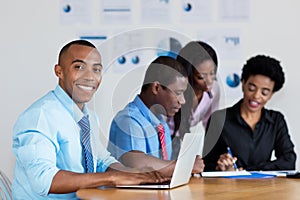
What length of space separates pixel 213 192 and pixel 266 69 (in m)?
1.57

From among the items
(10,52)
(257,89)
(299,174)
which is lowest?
(299,174)

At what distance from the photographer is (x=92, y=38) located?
391 cm

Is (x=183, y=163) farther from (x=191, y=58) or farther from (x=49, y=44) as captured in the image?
(x=49, y=44)

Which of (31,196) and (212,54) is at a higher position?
(212,54)

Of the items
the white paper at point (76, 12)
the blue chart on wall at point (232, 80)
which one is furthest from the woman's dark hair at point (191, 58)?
the white paper at point (76, 12)

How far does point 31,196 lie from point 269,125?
5.78 ft

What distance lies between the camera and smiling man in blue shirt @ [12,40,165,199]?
2.04 m

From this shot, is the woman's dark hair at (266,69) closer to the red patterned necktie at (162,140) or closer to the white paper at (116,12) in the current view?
the white paper at (116,12)

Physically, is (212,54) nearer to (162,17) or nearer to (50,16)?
(162,17)

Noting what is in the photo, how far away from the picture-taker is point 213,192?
6.81 ft

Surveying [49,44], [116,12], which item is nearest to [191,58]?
[116,12]

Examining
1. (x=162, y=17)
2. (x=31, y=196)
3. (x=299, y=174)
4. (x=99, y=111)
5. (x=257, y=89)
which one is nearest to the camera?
(x=99, y=111)

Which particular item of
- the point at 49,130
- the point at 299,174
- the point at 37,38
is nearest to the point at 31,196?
the point at 49,130

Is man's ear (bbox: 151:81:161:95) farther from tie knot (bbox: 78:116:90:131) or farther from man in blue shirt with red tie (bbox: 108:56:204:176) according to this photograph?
tie knot (bbox: 78:116:90:131)
